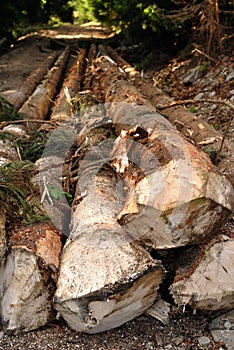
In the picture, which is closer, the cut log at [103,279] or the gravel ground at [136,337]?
the cut log at [103,279]

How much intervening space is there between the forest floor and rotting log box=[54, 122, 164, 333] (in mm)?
107

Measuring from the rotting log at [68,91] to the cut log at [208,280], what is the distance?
2.91m

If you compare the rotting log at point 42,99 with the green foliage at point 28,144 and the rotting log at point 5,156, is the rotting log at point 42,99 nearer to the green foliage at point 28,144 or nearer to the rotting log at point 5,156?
the green foliage at point 28,144

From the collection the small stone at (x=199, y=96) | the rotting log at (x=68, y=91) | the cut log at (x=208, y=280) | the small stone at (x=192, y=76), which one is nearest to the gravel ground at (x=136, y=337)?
the cut log at (x=208, y=280)

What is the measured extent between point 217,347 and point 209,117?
13.1ft

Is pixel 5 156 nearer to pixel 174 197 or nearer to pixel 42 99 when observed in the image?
pixel 174 197

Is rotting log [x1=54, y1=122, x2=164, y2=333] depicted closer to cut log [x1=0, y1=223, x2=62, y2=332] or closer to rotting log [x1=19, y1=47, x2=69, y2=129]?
cut log [x1=0, y1=223, x2=62, y2=332]

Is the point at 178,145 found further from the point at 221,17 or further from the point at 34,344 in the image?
the point at 221,17

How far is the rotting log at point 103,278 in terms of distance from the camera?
267 cm

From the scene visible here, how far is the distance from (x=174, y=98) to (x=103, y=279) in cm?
532

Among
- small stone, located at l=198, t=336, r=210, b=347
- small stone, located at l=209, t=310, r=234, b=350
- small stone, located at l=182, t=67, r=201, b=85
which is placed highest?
small stone, located at l=209, t=310, r=234, b=350

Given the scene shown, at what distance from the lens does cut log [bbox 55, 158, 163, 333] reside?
2.67 m

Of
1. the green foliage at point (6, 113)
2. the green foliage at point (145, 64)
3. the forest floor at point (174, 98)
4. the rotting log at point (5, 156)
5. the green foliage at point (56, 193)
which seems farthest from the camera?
the green foliage at point (145, 64)

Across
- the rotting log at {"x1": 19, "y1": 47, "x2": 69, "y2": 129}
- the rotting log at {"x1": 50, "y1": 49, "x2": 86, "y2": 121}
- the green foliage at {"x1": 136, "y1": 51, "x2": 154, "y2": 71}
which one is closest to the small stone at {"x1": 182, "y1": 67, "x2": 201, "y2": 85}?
the rotting log at {"x1": 50, "y1": 49, "x2": 86, "y2": 121}
